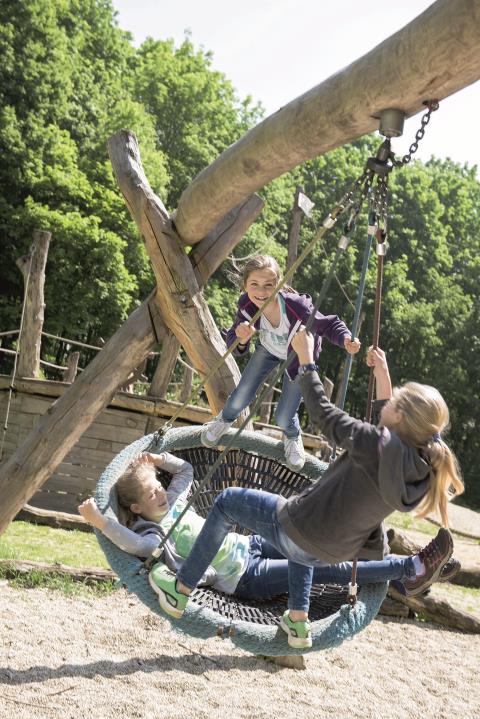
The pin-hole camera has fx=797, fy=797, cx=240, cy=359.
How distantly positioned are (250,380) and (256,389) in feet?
0.20

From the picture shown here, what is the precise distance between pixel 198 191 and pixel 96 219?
44.0 feet

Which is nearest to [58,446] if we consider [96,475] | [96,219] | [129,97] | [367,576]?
[367,576]

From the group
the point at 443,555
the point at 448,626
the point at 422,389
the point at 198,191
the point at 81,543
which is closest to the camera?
the point at 422,389

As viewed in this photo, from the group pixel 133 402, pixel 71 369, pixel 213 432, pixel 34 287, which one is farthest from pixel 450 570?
pixel 71 369

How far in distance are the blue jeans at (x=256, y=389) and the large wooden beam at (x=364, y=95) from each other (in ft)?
2.92

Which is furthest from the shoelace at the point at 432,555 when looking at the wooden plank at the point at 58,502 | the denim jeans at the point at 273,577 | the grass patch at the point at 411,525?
the grass patch at the point at 411,525

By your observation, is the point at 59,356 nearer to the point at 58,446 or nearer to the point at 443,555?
the point at 58,446

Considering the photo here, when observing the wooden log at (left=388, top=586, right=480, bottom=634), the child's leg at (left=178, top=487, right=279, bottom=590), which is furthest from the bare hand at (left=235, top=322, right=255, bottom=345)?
the wooden log at (left=388, top=586, right=480, bottom=634)

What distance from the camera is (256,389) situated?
4.11 meters

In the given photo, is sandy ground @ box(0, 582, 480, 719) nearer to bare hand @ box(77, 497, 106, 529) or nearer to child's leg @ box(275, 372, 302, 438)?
bare hand @ box(77, 497, 106, 529)

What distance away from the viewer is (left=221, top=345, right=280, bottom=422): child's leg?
13.2 feet

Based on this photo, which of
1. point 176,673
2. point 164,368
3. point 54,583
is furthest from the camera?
point 164,368

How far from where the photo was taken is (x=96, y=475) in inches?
423

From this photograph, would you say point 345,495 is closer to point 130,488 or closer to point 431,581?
point 431,581
